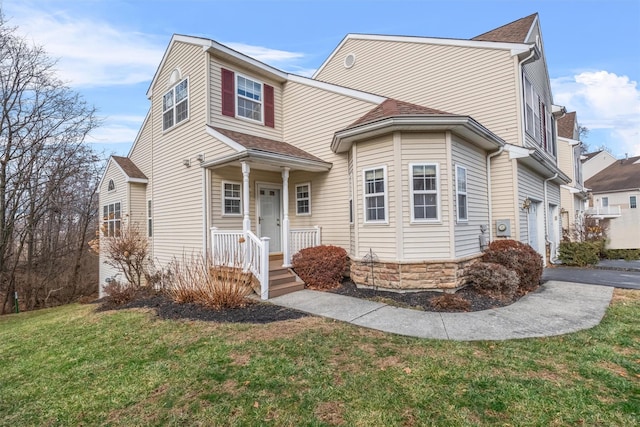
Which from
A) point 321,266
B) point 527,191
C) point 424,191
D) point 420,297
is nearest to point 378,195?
point 424,191

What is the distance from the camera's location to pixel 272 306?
6477mm

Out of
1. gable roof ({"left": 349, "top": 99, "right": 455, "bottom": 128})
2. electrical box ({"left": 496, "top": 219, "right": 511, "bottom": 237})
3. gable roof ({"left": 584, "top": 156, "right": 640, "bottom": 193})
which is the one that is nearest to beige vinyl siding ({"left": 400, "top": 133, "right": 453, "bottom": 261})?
gable roof ({"left": 349, "top": 99, "right": 455, "bottom": 128})

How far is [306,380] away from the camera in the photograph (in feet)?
10.8

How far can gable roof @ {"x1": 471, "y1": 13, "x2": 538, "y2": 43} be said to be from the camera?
10.2m

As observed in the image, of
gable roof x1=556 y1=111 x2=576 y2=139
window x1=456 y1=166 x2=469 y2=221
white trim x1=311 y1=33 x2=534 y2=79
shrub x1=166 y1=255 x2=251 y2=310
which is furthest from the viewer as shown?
gable roof x1=556 y1=111 x2=576 y2=139

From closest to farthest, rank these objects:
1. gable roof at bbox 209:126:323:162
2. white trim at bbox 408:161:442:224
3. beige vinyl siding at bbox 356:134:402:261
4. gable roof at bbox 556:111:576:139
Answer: white trim at bbox 408:161:442:224, beige vinyl siding at bbox 356:134:402:261, gable roof at bbox 209:126:323:162, gable roof at bbox 556:111:576:139

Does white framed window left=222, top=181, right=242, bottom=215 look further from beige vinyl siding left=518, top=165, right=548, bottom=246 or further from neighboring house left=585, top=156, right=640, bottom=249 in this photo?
neighboring house left=585, top=156, right=640, bottom=249

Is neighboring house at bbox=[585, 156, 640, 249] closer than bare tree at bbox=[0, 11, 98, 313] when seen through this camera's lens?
No

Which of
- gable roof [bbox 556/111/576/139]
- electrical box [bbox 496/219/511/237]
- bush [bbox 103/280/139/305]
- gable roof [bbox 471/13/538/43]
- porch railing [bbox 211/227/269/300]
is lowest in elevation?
bush [bbox 103/280/139/305]

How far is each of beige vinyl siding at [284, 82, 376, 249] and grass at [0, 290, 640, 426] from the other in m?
4.72

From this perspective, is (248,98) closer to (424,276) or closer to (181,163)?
(181,163)

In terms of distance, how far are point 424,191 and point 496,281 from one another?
253cm

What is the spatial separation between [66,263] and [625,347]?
24711 mm

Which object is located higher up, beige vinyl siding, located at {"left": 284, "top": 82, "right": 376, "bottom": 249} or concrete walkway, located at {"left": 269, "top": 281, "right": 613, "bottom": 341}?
beige vinyl siding, located at {"left": 284, "top": 82, "right": 376, "bottom": 249}
